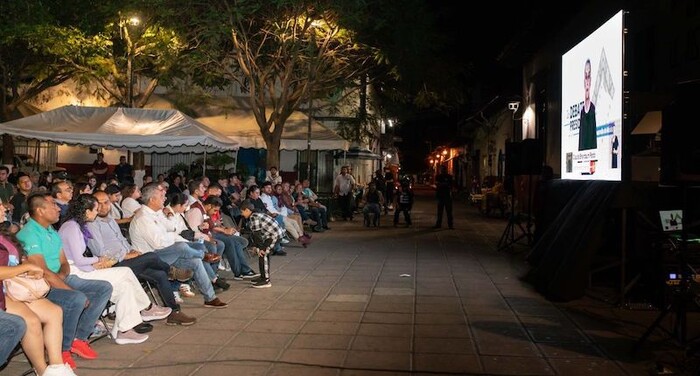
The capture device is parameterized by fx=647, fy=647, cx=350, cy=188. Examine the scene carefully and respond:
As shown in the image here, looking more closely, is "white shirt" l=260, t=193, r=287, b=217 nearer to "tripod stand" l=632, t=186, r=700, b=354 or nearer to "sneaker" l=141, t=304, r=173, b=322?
"sneaker" l=141, t=304, r=173, b=322

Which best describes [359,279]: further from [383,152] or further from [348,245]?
[383,152]

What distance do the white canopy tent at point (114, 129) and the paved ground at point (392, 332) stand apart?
12.1 ft

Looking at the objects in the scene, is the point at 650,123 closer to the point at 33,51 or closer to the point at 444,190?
the point at 444,190

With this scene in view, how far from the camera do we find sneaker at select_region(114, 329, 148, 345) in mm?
6340

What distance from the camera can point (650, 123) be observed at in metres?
10.0

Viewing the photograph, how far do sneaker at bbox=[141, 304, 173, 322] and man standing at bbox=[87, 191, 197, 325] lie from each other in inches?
3.3

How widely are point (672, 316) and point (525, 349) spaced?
2595mm

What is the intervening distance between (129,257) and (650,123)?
7.84 meters

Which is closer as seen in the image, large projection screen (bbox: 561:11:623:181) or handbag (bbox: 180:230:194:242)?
large projection screen (bbox: 561:11:623:181)

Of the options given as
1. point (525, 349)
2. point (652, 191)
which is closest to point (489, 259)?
point (652, 191)

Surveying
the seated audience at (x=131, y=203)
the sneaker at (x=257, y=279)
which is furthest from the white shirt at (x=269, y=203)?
the seated audience at (x=131, y=203)

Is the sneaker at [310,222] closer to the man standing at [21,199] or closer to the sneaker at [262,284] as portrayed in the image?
the sneaker at [262,284]

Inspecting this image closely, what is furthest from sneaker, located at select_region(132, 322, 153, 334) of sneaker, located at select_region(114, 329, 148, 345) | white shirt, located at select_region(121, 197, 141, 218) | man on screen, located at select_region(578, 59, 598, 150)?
man on screen, located at select_region(578, 59, 598, 150)

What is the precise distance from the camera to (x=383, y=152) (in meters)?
48.2
